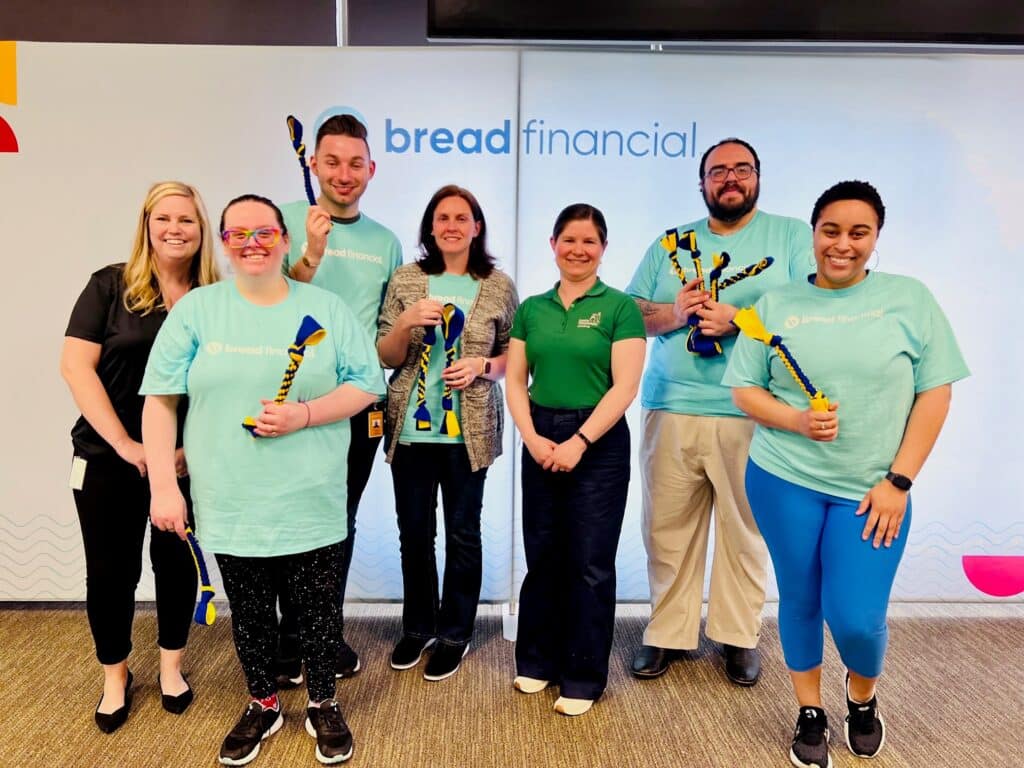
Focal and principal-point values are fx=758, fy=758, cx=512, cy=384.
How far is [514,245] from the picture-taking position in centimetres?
296

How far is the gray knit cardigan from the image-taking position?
8.10 ft

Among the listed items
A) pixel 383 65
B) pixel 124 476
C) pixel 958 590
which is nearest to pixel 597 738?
pixel 124 476

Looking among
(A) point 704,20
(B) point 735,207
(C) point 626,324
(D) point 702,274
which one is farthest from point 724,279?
(A) point 704,20

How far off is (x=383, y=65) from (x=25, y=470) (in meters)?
2.16

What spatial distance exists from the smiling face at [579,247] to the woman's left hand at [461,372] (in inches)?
16.8

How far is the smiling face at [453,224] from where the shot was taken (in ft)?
7.92

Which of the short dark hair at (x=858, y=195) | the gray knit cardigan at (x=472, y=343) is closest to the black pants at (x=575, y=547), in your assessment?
the gray knit cardigan at (x=472, y=343)

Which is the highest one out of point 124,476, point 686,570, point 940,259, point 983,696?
point 940,259

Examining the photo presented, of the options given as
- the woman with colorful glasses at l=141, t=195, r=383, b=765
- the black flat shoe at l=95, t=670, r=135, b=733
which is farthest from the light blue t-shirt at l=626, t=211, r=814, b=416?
the black flat shoe at l=95, t=670, r=135, b=733

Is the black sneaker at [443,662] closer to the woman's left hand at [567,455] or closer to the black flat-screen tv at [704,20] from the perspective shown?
the woman's left hand at [567,455]

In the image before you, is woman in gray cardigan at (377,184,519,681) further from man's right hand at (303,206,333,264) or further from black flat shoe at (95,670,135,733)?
black flat shoe at (95,670,135,733)

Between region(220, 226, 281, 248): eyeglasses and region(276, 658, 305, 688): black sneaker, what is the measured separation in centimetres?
141

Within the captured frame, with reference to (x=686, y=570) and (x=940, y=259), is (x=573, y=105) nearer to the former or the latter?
(x=940, y=259)

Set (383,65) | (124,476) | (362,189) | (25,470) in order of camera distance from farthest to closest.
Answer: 1. (25,470)
2. (383,65)
3. (362,189)
4. (124,476)
